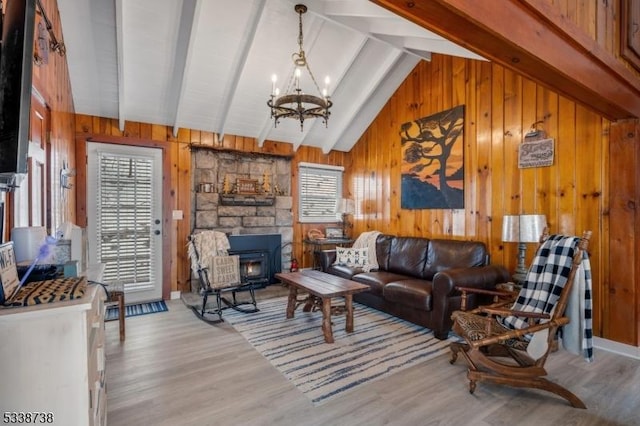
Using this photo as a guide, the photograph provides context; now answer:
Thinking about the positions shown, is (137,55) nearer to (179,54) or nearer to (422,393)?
(179,54)

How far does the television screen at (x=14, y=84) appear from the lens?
3.76ft

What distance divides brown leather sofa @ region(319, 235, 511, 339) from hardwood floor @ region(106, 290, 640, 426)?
23.1 inches

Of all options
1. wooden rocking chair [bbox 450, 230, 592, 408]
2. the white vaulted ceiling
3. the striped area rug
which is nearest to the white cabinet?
the striped area rug

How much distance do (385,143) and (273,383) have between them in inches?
161

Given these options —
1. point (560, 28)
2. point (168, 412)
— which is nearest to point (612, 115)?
point (560, 28)

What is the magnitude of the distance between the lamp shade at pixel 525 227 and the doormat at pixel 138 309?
13.3 ft

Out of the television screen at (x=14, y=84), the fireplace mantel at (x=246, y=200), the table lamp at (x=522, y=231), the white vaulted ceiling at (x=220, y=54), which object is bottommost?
the table lamp at (x=522, y=231)

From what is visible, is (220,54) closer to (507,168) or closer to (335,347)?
(335,347)

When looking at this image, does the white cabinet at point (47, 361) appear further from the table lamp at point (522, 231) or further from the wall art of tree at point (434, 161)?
the wall art of tree at point (434, 161)

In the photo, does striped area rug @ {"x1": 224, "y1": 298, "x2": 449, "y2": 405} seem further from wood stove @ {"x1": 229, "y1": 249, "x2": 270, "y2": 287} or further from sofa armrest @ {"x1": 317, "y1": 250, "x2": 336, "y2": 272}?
wood stove @ {"x1": 229, "y1": 249, "x2": 270, "y2": 287}

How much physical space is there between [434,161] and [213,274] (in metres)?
3.32

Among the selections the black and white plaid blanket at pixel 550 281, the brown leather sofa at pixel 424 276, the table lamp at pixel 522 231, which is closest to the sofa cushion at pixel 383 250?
the brown leather sofa at pixel 424 276

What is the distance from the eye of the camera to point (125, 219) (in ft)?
13.7

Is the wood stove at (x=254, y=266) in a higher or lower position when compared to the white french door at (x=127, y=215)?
lower
